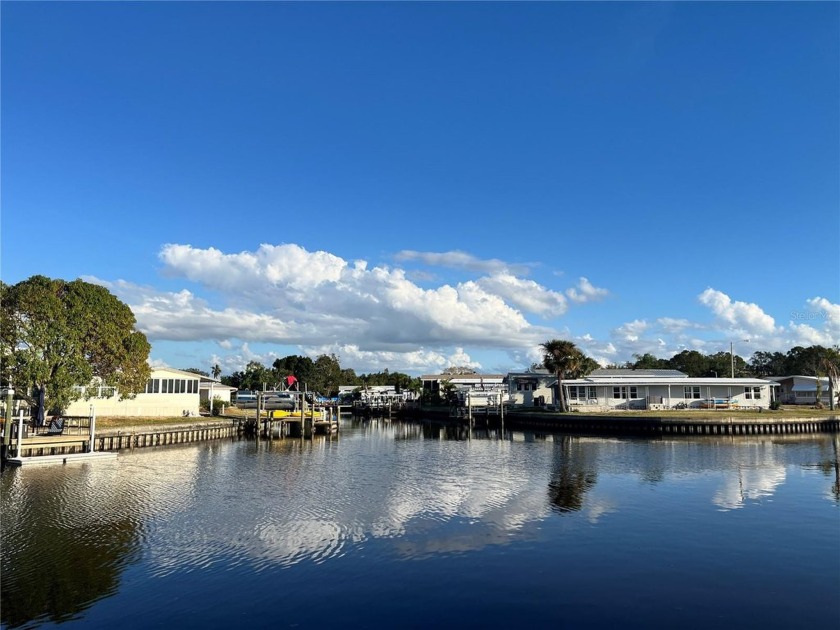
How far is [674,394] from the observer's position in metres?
72.8

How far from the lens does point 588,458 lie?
41000 mm

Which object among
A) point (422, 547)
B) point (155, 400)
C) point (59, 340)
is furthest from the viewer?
point (155, 400)

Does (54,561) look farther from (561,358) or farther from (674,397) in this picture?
(674,397)

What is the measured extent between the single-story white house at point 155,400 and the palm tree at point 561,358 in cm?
4084

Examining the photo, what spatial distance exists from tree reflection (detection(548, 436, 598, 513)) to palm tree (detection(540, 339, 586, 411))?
78.8ft

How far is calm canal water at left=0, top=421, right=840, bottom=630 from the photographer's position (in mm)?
14258

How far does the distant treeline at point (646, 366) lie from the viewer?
403 feet

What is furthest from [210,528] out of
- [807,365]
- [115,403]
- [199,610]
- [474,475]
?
[807,365]

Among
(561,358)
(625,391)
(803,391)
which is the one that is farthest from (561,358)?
(803,391)

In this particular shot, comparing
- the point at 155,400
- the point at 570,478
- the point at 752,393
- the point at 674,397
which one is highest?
the point at 752,393

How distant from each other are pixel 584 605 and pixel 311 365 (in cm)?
14261

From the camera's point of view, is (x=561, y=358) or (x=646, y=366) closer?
(x=561, y=358)

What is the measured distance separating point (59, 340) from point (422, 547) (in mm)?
37080

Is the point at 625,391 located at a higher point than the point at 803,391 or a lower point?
higher
